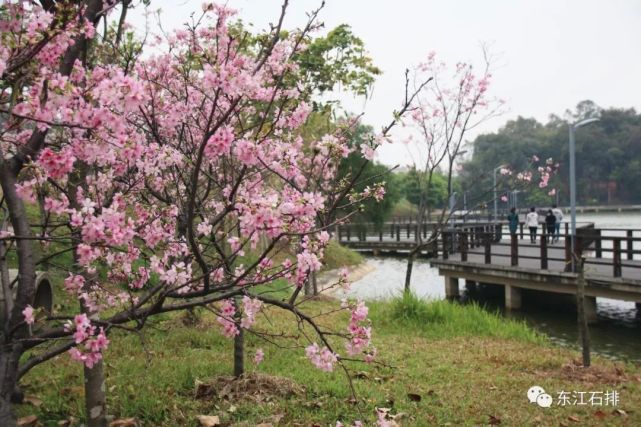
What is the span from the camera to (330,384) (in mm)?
5734

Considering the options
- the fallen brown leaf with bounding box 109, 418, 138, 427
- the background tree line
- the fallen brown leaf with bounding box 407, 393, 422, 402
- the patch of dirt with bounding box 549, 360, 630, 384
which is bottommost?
the patch of dirt with bounding box 549, 360, 630, 384

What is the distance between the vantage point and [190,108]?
15.9 ft

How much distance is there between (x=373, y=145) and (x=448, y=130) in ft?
33.7

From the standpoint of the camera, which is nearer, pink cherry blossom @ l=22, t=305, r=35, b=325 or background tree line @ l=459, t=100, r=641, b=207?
pink cherry blossom @ l=22, t=305, r=35, b=325

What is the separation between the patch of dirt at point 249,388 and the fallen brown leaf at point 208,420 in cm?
61

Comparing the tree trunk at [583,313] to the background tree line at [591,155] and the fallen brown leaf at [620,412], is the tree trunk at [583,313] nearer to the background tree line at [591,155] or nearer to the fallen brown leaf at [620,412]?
the fallen brown leaf at [620,412]

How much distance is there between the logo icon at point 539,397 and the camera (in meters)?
5.71

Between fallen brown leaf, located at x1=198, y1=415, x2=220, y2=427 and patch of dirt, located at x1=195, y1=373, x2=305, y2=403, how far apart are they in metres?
0.61

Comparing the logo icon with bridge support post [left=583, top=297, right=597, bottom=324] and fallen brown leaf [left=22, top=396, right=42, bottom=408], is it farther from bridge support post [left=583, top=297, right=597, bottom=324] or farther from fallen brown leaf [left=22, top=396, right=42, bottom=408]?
bridge support post [left=583, top=297, right=597, bottom=324]

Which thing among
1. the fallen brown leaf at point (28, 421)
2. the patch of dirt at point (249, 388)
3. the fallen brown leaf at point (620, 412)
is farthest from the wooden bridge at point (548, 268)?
the fallen brown leaf at point (28, 421)

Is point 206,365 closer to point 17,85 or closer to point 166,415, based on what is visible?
point 166,415

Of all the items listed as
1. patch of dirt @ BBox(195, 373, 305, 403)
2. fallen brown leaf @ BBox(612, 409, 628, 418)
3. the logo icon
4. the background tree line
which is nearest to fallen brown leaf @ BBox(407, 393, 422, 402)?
patch of dirt @ BBox(195, 373, 305, 403)

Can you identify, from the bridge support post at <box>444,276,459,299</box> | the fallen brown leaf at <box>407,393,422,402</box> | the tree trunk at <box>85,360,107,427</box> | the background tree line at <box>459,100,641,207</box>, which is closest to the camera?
the tree trunk at <box>85,360,107,427</box>

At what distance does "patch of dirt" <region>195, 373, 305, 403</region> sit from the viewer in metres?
5.23
